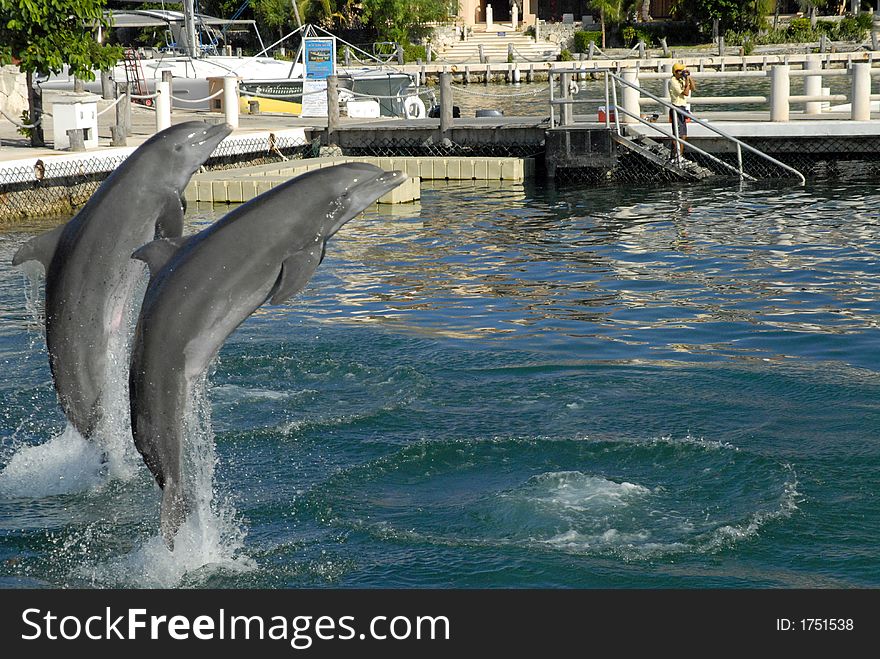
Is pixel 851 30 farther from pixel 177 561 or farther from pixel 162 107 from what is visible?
pixel 177 561

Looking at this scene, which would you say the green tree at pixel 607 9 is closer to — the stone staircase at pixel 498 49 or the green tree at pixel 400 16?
the stone staircase at pixel 498 49

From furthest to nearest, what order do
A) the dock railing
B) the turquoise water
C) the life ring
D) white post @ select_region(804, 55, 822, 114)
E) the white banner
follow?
the life ring, the white banner, white post @ select_region(804, 55, 822, 114), the dock railing, the turquoise water

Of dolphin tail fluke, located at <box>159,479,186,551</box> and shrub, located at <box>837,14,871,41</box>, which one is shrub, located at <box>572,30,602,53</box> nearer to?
shrub, located at <box>837,14,871,41</box>

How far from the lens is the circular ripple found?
6.83 m

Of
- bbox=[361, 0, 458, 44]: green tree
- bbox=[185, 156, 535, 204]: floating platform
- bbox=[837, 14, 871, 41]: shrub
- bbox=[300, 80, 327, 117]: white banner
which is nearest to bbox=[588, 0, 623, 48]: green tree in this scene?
bbox=[361, 0, 458, 44]: green tree

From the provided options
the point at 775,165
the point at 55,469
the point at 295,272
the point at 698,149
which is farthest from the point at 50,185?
the point at 295,272

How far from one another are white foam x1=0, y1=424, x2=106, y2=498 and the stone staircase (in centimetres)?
5977

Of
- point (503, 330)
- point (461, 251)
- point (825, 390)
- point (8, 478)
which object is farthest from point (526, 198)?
point (8, 478)

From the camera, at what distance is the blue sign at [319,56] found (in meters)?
33.7

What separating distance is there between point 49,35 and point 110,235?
15.7 m

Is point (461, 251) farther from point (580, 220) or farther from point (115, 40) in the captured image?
point (115, 40)

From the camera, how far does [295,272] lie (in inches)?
219

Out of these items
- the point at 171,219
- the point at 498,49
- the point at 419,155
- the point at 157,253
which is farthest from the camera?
the point at 498,49

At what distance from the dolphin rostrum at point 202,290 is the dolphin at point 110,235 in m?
0.89
